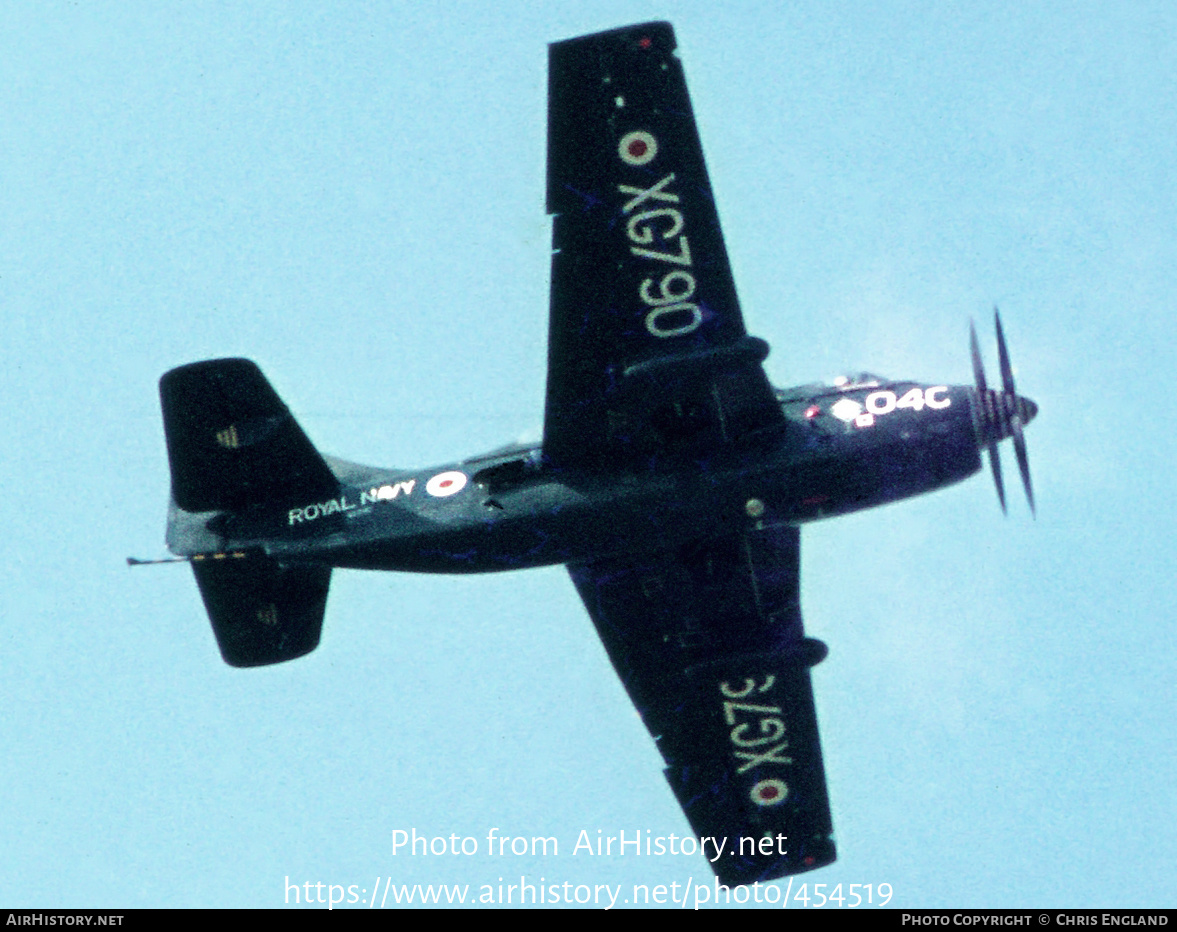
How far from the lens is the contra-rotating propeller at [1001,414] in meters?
23.8

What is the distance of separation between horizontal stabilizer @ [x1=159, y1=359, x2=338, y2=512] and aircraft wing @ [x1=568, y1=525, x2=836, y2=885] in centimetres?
405

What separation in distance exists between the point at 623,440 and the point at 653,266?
230 cm

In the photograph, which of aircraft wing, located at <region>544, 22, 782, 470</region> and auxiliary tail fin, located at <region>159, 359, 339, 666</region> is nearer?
aircraft wing, located at <region>544, 22, 782, 470</region>

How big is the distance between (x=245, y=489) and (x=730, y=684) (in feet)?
24.4

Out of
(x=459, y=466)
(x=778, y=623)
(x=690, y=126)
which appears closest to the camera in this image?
(x=690, y=126)

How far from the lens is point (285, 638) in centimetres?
2488

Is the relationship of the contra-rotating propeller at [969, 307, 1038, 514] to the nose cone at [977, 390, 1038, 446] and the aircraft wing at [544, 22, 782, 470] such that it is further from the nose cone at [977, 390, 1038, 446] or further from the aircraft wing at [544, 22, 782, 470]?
the aircraft wing at [544, 22, 782, 470]

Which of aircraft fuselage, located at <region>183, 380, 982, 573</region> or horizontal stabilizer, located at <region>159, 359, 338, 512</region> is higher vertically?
horizontal stabilizer, located at <region>159, 359, 338, 512</region>

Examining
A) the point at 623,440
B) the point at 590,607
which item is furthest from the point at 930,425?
the point at 590,607

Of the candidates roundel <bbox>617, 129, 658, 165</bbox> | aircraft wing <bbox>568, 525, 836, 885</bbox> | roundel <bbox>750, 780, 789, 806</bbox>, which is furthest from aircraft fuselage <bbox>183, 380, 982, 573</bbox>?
roundel <bbox>750, 780, 789, 806</bbox>

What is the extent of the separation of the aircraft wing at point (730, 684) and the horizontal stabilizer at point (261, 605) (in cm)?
365

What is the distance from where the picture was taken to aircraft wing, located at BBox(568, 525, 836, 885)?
26031 mm

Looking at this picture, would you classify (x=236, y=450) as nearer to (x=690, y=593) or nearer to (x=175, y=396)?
(x=175, y=396)

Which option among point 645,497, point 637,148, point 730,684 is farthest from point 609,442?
point 730,684
